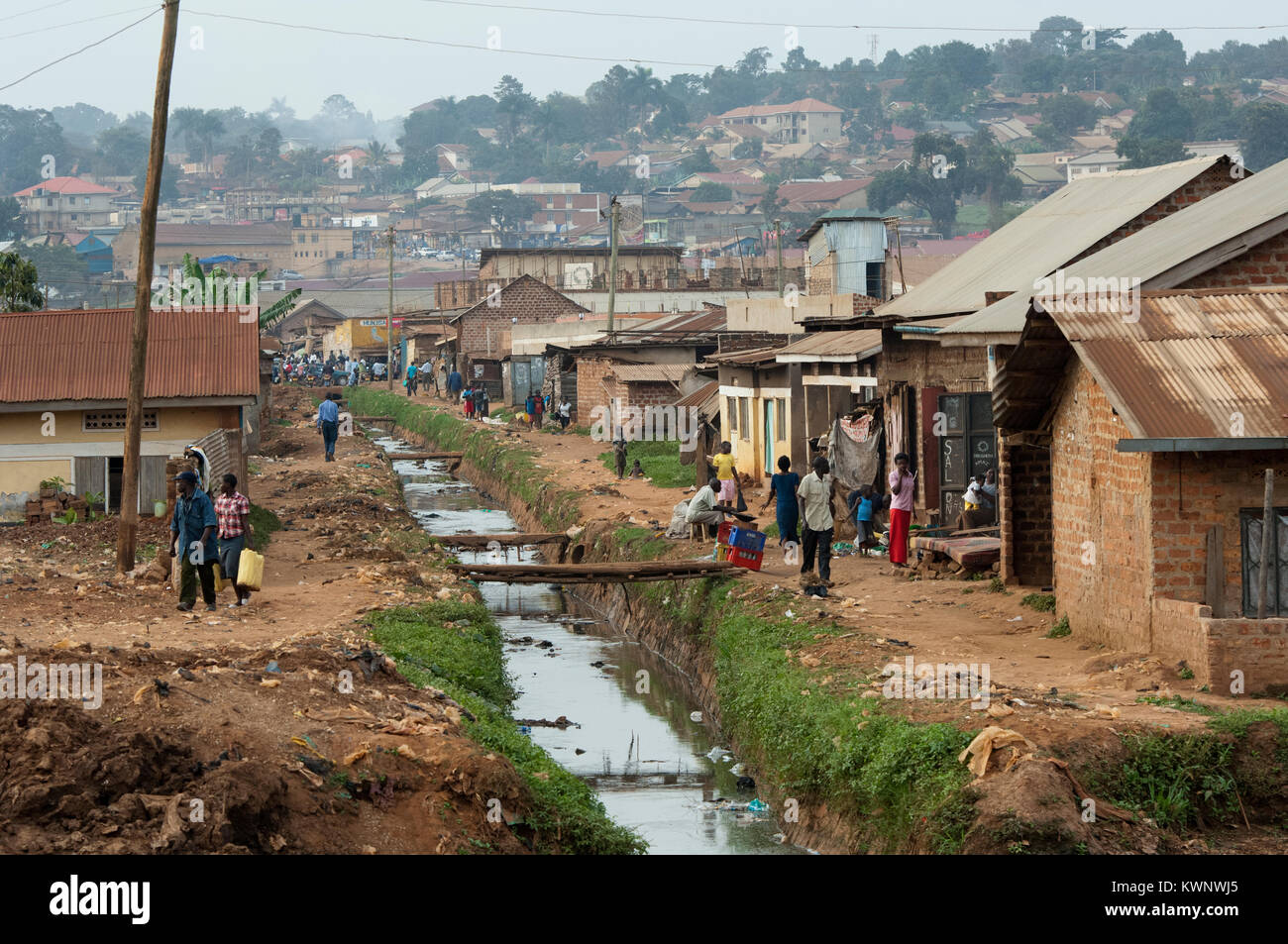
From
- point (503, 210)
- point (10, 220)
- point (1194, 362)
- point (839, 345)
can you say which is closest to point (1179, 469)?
point (1194, 362)

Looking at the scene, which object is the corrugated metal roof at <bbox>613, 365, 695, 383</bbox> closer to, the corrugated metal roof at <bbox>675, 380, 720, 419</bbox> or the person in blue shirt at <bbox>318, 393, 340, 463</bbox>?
the corrugated metal roof at <bbox>675, 380, 720, 419</bbox>

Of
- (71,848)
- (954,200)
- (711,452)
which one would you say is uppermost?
(954,200)

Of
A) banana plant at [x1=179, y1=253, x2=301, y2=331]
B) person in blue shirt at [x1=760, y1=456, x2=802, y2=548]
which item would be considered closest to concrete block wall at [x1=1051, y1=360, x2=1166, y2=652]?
person in blue shirt at [x1=760, y1=456, x2=802, y2=548]

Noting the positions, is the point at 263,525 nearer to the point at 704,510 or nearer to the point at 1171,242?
the point at 704,510

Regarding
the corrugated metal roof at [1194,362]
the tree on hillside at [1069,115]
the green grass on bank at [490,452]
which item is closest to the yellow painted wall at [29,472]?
the green grass on bank at [490,452]

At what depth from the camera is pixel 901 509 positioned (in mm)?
19438

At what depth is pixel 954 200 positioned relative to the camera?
4860 inches

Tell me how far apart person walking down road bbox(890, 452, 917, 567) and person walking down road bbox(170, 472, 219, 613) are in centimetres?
816

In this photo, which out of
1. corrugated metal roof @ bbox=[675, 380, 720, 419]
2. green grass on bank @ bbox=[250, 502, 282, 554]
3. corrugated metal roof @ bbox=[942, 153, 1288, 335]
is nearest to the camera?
corrugated metal roof @ bbox=[942, 153, 1288, 335]

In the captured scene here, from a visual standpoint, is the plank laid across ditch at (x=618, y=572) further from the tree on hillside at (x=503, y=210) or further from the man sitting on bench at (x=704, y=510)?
the tree on hillside at (x=503, y=210)

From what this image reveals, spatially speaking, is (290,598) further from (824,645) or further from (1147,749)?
(1147,749)

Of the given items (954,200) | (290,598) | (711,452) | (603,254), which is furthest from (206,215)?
(290,598)

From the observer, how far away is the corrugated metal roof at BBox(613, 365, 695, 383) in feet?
125

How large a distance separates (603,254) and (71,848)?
237 feet
